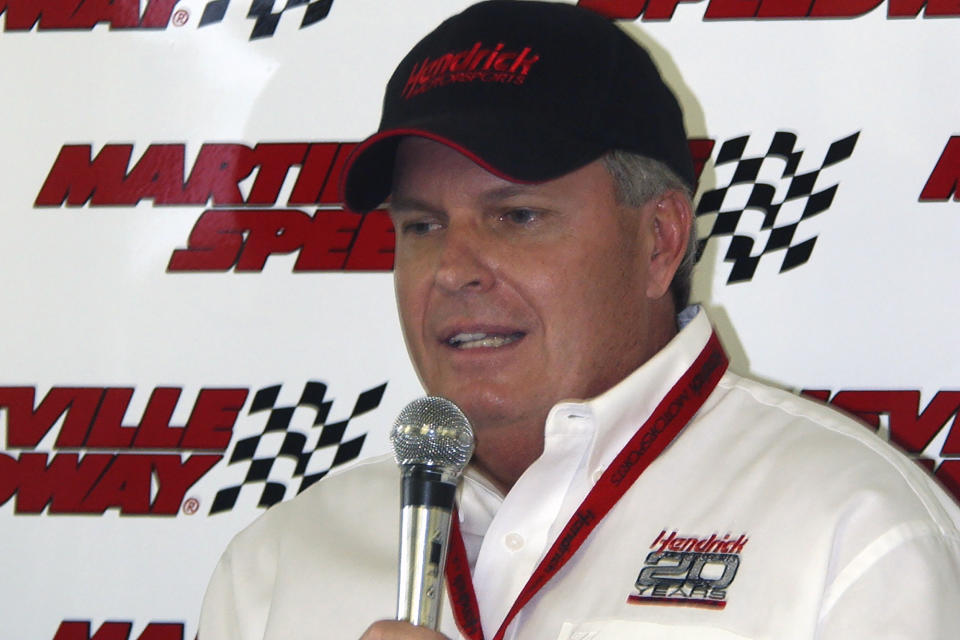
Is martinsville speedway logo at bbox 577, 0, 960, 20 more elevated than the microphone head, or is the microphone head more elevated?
martinsville speedway logo at bbox 577, 0, 960, 20

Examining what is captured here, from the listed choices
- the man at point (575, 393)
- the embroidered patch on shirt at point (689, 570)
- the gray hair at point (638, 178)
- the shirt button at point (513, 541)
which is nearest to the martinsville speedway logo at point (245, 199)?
the man at point (575, 393)

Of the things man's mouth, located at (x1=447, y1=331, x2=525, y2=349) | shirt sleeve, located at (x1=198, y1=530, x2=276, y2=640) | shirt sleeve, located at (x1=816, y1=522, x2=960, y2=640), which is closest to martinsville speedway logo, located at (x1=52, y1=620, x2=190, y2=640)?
shirt sleeve, located at (x1=198, y1=530, x2=276, y2=640)

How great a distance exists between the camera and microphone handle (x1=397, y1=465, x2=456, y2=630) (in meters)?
1.28

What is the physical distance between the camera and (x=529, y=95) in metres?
1.69

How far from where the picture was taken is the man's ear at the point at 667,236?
1.83 meters

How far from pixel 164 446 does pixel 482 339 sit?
935 mm

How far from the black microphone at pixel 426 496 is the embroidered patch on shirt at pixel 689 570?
289 millimetres

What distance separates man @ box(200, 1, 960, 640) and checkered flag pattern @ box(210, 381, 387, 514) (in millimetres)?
464

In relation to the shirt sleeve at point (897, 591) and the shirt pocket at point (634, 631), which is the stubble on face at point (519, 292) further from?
the shirt sleeve at point (897, 591)

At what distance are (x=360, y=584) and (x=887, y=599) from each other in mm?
769

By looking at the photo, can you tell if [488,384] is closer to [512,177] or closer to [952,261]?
[512,177]

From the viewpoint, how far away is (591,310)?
1.74 m

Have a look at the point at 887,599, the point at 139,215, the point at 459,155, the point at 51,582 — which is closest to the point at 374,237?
the point at 139,215

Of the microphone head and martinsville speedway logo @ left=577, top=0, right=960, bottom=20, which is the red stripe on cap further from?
martinsville speedway logo @ left=577, top=0, right=960, bottom=20
